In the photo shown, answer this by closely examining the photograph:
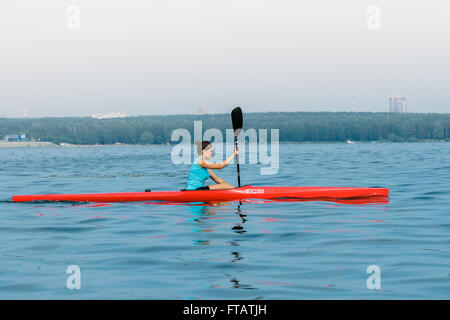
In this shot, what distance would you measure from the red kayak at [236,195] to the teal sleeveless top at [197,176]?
208 millimetres

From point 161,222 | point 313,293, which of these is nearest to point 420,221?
point 161,222

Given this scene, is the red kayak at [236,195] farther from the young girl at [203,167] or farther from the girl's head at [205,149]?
the girl's head at [205,149]

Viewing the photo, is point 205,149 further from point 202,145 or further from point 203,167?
point 203,167

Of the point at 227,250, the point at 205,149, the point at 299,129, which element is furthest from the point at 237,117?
the point at 299,129

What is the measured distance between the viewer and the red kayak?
1366 cm

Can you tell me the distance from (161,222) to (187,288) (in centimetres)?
500

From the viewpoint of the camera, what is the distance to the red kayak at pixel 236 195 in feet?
44.8

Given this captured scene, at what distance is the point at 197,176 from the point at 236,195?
38.8 inches

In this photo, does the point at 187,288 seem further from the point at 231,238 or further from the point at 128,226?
the point at 128,226

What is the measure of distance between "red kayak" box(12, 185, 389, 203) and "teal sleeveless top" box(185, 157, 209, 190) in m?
0.21

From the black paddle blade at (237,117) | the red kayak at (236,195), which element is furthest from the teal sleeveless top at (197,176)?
the black paddle blade at (237,117)

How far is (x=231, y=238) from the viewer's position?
9359mm
